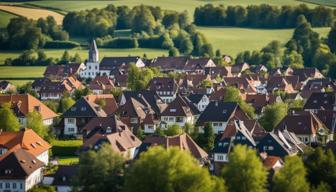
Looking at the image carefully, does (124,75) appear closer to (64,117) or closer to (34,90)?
(34,90)

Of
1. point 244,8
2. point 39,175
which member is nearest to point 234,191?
point 39,175

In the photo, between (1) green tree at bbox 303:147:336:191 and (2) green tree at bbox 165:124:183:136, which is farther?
(2) green tree at bbox 165:124:183:136

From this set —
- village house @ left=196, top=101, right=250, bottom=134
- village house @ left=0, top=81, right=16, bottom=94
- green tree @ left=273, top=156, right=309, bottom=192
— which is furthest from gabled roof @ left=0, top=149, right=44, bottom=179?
village house @ left=0, top=81, right=16, bottom=94

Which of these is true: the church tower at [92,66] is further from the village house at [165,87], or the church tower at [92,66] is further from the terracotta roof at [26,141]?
the terracotta roof at [26,141]

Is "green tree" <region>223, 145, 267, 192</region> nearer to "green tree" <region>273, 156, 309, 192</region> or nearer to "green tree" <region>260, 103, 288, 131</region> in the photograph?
"green tree" <region>273, 156, 309, 192</region>

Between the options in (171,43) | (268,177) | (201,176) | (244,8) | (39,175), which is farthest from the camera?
(244,8)

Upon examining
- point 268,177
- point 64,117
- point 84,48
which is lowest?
point 84,48

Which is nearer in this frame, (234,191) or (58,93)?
(234,191)
